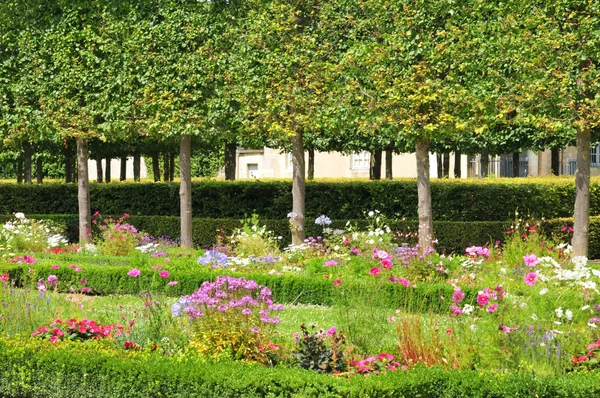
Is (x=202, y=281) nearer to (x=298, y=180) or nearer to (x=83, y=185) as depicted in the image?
(x=298, y=180)

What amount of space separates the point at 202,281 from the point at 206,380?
553 centimetres

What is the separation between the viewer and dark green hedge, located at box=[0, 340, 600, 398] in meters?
6.33

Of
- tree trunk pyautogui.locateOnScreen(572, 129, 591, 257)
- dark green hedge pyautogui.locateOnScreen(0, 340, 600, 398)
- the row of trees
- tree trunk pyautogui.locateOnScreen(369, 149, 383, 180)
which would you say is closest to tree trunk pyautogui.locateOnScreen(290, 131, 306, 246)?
the row of trees

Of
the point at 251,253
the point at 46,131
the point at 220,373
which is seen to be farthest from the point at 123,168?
the point at 220,373

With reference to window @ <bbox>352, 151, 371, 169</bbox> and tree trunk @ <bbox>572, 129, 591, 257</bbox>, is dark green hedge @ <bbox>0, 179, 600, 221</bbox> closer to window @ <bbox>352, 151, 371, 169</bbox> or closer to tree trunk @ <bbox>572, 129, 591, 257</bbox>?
tree trunk @ <bbox>572, 129, 591, 257</bbox>

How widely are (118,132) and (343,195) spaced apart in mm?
5343

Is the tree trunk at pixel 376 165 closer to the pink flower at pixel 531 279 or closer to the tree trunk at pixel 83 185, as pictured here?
the tree trunk at pixel 83 185

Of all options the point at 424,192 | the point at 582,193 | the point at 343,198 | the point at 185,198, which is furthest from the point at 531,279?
the point at 343,198

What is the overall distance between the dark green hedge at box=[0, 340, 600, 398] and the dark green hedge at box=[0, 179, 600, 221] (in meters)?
12.1

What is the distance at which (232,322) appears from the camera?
7.57 meters

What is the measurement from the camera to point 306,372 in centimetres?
680

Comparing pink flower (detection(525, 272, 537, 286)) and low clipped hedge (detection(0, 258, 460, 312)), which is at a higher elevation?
pink flower (detection(525, 272, 537, 286))

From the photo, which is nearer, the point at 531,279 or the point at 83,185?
the point at 531,279

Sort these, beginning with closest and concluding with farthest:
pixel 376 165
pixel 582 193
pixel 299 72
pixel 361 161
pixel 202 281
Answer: pixel 202 281 < pixel 582 193 < pixel 299 72 < pixel 376 165 < pixel 361 161
